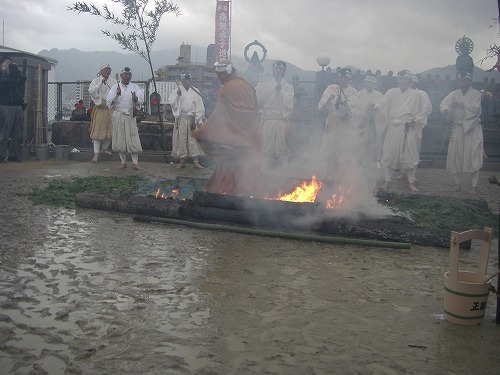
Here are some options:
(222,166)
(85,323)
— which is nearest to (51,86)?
(222,166)

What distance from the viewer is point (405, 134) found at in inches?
424

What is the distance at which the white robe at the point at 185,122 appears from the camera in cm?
1272

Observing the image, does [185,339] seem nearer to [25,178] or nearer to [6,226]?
[6,226]

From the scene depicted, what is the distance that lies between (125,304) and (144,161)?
10796 millimetres

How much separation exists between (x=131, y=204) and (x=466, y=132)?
716 centimetres

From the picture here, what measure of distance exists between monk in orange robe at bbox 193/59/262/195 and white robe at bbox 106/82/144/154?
504 cm

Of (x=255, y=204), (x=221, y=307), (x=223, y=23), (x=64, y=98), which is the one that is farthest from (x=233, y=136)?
(x=223, y=23)

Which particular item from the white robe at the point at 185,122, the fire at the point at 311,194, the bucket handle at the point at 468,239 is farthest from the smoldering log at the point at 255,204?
the white robe at the point at 185,122

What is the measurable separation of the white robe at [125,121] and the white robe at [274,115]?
307 centimetres

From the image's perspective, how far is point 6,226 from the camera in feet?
21.1

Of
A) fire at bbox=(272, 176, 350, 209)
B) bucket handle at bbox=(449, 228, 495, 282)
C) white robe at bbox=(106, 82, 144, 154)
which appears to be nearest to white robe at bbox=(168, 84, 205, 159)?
white robe at bbox=(106, 82, 144, 154)

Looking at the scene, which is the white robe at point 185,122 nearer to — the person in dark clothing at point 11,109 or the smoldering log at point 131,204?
the person in dark clothing at point 11,109

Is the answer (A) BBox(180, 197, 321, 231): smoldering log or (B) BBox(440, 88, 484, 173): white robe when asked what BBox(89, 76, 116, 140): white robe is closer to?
(A) BBox(180, 197, 321, 231): smoldering log

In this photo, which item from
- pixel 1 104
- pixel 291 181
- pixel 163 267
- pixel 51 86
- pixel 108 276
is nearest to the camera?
pixel 108 276
